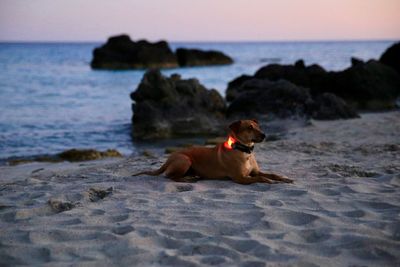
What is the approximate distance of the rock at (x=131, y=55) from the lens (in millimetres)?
63594

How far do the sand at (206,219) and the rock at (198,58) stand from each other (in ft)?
206

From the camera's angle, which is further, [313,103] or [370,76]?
[370,76]

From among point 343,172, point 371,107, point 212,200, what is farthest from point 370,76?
point 212,200

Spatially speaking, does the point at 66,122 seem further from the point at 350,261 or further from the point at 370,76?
the point at 350,261

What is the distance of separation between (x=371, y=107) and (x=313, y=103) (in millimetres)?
5388

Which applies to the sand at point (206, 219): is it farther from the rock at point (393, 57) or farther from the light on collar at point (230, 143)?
the rock at point (393, 57)

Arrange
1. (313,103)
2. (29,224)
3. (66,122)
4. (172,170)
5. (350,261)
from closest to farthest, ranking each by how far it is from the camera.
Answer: (350,261)
(29,224)
(172,170)
(313,103)
(66,122)

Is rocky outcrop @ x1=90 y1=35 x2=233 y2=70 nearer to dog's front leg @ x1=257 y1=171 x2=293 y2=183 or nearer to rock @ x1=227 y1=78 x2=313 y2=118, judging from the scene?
rock @ x1=227 y1=78 x2=313 y2=118

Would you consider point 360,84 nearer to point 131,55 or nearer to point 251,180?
point 251,180

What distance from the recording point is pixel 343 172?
24.3 feet

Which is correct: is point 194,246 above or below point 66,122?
above

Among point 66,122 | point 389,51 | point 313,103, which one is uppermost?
point 389,51

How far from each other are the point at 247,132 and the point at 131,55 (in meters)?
59.4

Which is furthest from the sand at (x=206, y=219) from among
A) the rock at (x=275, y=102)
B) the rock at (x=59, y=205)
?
the rock at (x=275, y=102)
